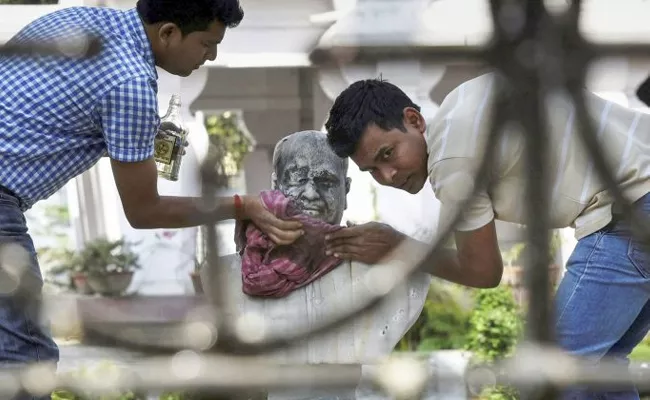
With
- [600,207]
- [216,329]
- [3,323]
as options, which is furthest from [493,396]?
[216,329]

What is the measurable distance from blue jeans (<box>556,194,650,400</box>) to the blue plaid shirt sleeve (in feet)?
2.67

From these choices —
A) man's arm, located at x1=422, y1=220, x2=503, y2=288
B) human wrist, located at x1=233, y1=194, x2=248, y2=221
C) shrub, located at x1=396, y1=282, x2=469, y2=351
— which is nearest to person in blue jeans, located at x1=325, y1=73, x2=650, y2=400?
man's arm, located at x1=422, y1=220, x2=503, y2=288

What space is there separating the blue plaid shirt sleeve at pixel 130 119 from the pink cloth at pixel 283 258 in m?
0.60

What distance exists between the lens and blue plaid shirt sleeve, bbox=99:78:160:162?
1.53m

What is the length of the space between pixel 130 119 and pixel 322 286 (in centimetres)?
83

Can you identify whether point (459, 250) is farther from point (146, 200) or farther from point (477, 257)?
point (146, 200)

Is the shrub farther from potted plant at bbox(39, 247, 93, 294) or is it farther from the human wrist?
the human wrist

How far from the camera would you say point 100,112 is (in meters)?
1.58

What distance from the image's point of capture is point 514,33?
0.83 metres

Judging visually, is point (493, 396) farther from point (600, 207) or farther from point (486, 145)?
point (486, 145)

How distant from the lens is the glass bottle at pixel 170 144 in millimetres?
1954

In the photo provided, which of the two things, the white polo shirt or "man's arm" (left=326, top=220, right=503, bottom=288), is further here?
"man's arm" (left=326, top=220, right=503, bottom=288)

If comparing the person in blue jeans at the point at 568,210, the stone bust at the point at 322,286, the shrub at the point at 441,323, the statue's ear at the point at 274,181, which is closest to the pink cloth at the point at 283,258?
the stone bust at the point at 322,286

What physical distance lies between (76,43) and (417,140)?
100 centimetres
